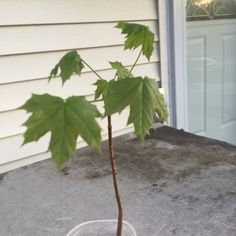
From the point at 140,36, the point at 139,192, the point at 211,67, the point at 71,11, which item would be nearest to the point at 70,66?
the point at 140,36

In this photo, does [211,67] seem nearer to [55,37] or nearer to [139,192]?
[55,37]

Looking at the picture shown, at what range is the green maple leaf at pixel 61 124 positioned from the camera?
615 mm

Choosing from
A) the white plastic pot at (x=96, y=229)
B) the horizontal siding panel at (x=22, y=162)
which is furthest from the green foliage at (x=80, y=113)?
the horizontal siding panel at (x=22, y=162)

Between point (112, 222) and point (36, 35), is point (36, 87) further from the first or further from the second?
point (112, 222)

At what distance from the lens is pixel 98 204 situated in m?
1.38

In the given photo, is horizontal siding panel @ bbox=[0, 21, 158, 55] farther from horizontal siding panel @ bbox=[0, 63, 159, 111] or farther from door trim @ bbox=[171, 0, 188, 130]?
door trim @ bbox=[171, 0, 188, 130]

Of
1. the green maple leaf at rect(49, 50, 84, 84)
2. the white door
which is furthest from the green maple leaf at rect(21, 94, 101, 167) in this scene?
the white door

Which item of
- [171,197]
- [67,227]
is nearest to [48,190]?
[67,227]

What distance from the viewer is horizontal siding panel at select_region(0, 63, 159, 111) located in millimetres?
1728

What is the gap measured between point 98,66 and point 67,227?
103 cm

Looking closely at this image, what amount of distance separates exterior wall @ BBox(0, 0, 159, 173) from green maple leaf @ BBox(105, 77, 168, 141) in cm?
114

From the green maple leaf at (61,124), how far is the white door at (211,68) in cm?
206

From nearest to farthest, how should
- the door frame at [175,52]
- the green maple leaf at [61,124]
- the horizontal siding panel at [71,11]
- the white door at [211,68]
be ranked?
the green maple leaf at [61,124] < the horizontal siding panel at [71,11] < the door frame at [175,52] < the white door at [211,68]

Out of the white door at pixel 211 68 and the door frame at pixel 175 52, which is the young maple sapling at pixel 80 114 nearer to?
the door frame at pixel 175 52
